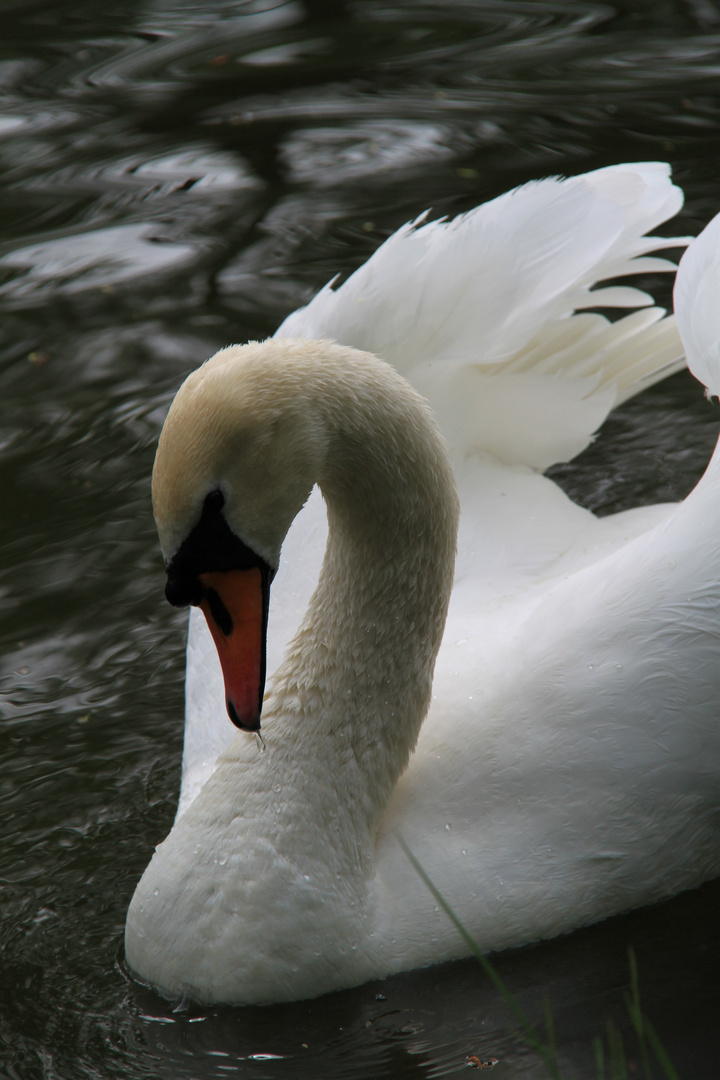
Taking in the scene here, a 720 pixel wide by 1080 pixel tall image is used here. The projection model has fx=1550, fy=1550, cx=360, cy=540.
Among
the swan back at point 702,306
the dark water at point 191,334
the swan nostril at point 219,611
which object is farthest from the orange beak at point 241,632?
the swan back at point 702,306

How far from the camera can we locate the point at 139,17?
10.6m

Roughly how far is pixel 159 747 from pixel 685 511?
1.95 metres

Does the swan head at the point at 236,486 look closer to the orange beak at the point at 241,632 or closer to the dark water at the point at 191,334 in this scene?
the orange beak at the point at 241,632

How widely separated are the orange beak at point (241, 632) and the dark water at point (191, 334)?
83cm

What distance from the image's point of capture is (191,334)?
7.43 meters

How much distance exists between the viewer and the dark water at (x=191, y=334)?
394 centimetres

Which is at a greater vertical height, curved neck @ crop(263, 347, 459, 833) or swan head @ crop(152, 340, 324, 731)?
swan head @ crop(152, 340, 324, 731)

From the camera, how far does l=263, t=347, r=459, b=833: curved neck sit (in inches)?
156

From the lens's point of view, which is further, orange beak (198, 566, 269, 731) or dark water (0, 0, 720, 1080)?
dark water (0, 0, 720, 1080)

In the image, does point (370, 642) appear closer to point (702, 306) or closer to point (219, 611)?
point (219, 611)

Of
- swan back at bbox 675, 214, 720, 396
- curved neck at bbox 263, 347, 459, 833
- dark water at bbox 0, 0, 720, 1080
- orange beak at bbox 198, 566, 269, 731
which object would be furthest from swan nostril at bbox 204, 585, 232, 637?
swan back at bbox 675, 214, 720, 396

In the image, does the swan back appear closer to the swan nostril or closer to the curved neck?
the curved neck

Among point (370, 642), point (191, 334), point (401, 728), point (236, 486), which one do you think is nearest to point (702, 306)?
point (370, 642)

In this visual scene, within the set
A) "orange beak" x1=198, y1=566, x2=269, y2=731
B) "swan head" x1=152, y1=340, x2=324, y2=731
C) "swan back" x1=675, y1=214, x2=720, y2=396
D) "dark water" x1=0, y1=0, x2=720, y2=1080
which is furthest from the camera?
"swan back" x1=675, y1=214, x2=720, y2=396
